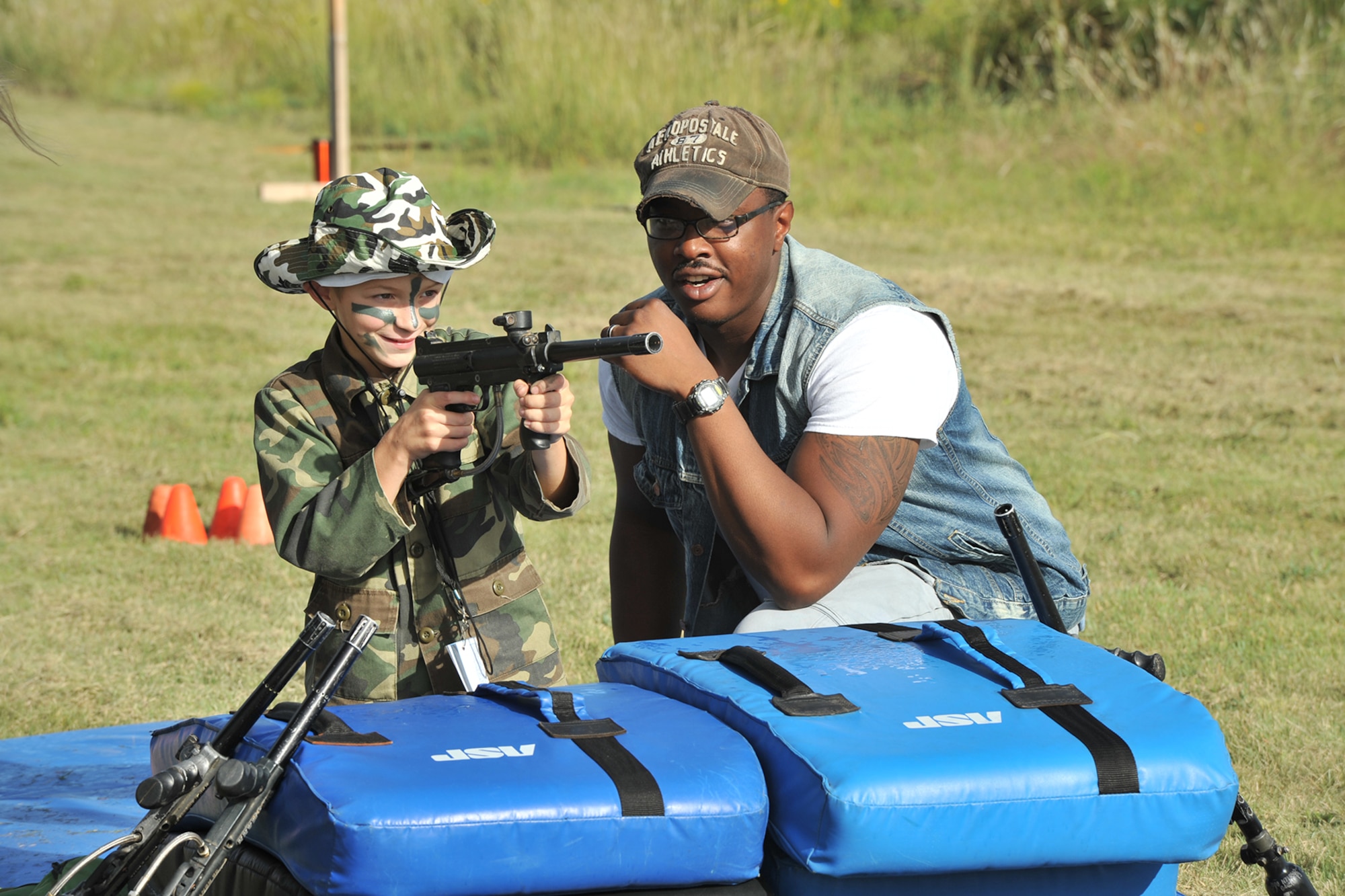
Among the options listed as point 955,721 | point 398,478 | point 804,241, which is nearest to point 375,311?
point 398,478

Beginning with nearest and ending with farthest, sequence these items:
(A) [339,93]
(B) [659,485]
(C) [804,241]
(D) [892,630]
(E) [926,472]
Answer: (D) [892,630] < (E) [926,472] < (B) [659,485] < (A) [339,93] < (C) [804,241]

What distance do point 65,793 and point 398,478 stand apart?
139 centimetres

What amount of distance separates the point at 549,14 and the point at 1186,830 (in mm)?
14175

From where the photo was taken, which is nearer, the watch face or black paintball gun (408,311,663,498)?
black paintball gun (408,311,663,498)

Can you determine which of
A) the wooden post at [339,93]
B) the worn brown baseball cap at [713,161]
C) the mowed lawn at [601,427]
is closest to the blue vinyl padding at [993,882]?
the mowed lawn at [601,427]

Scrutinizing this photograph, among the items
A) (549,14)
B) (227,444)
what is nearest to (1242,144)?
(549,14)

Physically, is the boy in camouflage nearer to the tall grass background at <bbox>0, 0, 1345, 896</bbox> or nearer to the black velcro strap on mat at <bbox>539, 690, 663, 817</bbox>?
the black velcro strap on mat at <bbox>539, 690, 663, 817</bbox>

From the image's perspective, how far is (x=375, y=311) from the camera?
2.84 metres

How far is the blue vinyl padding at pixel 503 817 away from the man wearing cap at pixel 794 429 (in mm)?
675

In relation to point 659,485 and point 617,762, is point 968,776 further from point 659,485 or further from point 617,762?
point 659,485

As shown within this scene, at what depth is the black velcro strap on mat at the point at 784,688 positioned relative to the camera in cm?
209

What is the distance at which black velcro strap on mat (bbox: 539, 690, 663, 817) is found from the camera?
6.22ft

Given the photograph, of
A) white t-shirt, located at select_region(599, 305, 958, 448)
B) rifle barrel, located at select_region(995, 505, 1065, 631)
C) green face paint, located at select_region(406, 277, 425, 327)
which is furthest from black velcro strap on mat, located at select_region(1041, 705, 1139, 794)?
green face paint, located at select_region(406, 277, 425, 327)

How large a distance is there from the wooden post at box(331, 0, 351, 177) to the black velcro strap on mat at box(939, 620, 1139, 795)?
5611mm
